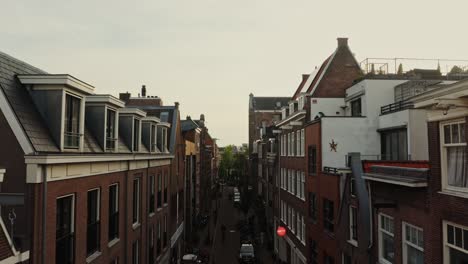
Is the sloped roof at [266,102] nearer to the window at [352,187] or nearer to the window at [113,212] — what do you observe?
the window at [352,187]

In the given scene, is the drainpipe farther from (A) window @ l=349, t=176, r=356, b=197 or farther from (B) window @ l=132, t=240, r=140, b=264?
(A) window @ l=349, t=176, r=356, b=197

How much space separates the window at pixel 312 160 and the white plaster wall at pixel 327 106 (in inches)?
140

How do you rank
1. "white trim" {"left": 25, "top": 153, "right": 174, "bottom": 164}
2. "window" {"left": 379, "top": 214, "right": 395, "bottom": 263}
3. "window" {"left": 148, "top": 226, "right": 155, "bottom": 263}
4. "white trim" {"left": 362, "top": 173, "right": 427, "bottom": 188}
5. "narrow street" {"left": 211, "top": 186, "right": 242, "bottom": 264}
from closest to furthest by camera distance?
"white trim" {"left": 25, "top": 153, "right": 174, "bottom": 164}
"white trim" {"left": 362, "top": 173, "right": 427, "bottom": 188}
"window" {"left": 379, "top": 214, "right": 395, "bottom": 263}
"window" {"left": 148, "top": 226, "right": 155, "bottom": 263}
"narrow street" {"left": 211, "top": 186, "right": 242, "bottom": 264}

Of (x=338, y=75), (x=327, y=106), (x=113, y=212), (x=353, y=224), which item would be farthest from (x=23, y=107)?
(x=338, y=75)

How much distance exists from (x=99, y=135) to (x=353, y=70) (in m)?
21.3

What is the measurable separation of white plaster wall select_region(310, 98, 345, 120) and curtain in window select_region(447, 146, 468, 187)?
59.1 feet

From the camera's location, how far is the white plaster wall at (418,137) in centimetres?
1697

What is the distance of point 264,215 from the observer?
52375mm

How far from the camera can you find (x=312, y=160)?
2566 centimetres

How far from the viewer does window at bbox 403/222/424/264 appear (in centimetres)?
1194

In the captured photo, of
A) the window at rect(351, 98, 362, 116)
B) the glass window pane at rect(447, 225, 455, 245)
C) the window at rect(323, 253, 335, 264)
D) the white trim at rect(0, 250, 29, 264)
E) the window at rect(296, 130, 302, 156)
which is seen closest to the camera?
the white trim at rect(0, 250, 29, 264)

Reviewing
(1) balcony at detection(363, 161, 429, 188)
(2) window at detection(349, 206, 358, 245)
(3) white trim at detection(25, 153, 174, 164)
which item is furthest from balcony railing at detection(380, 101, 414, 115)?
(3) white trim at detection(25, 153, 174, 164)

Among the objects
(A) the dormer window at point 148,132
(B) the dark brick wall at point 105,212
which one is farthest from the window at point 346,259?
(A) the dormer window at point 148,132

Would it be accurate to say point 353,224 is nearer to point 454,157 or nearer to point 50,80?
point 454,157
